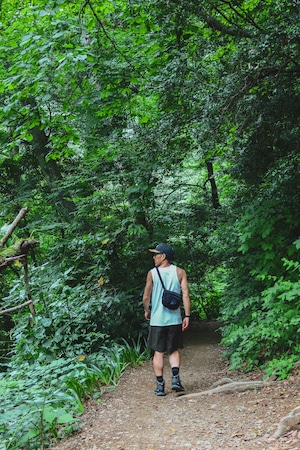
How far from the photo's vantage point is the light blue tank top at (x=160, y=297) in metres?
5.16

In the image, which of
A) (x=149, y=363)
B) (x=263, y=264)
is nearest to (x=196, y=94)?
(x=263, y=264)

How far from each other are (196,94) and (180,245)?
14.1 ft

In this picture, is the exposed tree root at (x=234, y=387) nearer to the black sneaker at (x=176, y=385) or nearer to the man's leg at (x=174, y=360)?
the black sneaker at (x=176, y=385)

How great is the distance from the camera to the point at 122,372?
6477mm

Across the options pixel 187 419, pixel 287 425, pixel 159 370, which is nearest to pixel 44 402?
pixel 187 419

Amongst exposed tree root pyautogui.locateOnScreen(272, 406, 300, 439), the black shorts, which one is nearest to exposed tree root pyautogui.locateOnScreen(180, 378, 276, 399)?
the black shorts

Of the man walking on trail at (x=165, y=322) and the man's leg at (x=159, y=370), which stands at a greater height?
the man walking on trail at (x=165, y=322)

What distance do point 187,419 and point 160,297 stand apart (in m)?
1.45

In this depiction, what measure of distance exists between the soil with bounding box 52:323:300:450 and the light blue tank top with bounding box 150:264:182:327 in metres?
0.87

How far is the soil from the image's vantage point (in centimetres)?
351

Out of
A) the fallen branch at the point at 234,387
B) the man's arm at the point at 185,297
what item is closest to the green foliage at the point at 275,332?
the fallen branch at the point at 234,387

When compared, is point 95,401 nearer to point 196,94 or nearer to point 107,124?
point 196,94

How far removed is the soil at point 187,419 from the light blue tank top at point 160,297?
87 centimetres

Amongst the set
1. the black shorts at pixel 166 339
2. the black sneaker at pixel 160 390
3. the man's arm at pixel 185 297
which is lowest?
the black sneaker at pixel 160 390
